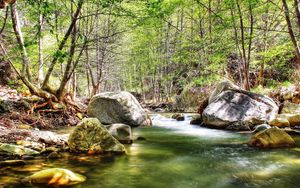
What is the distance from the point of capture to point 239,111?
11133 millimetres

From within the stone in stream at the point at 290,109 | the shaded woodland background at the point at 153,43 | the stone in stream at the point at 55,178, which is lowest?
the stone in stream at the point at 55,178

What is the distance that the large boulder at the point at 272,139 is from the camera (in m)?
7.48

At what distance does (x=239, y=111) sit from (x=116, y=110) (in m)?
5.11

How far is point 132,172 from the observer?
5371 mm

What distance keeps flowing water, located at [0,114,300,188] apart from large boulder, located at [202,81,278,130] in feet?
10.7

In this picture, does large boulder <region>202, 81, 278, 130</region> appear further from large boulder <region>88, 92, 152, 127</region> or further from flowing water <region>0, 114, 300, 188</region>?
flowing water <region>0, 114, 300, 188</region>

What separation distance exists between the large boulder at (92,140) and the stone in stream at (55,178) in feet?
7.19

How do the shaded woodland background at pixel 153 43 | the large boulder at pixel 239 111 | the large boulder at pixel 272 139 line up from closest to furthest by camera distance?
the large boulder at pixel 272 139, the shaded woodland background at pixel 153 43, the large boulder at pixel 239 111

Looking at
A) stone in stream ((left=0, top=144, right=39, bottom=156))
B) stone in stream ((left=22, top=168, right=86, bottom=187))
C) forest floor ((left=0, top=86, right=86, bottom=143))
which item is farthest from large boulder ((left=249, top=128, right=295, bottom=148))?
forest floor ((left=0, top=86, right=86, bottom=143))

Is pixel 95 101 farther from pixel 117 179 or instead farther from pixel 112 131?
pixel 117 179

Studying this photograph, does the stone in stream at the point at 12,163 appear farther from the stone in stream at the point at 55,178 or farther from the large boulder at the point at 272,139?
the large boulder at the point at 272,139

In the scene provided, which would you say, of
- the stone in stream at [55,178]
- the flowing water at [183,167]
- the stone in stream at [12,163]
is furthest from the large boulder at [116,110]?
the stone in stream at [55,178]

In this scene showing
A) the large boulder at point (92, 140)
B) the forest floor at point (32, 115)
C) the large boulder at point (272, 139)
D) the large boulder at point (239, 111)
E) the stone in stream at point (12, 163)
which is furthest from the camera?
the large boulder at point (239, 111)

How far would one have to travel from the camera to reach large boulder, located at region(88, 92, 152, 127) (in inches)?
508
